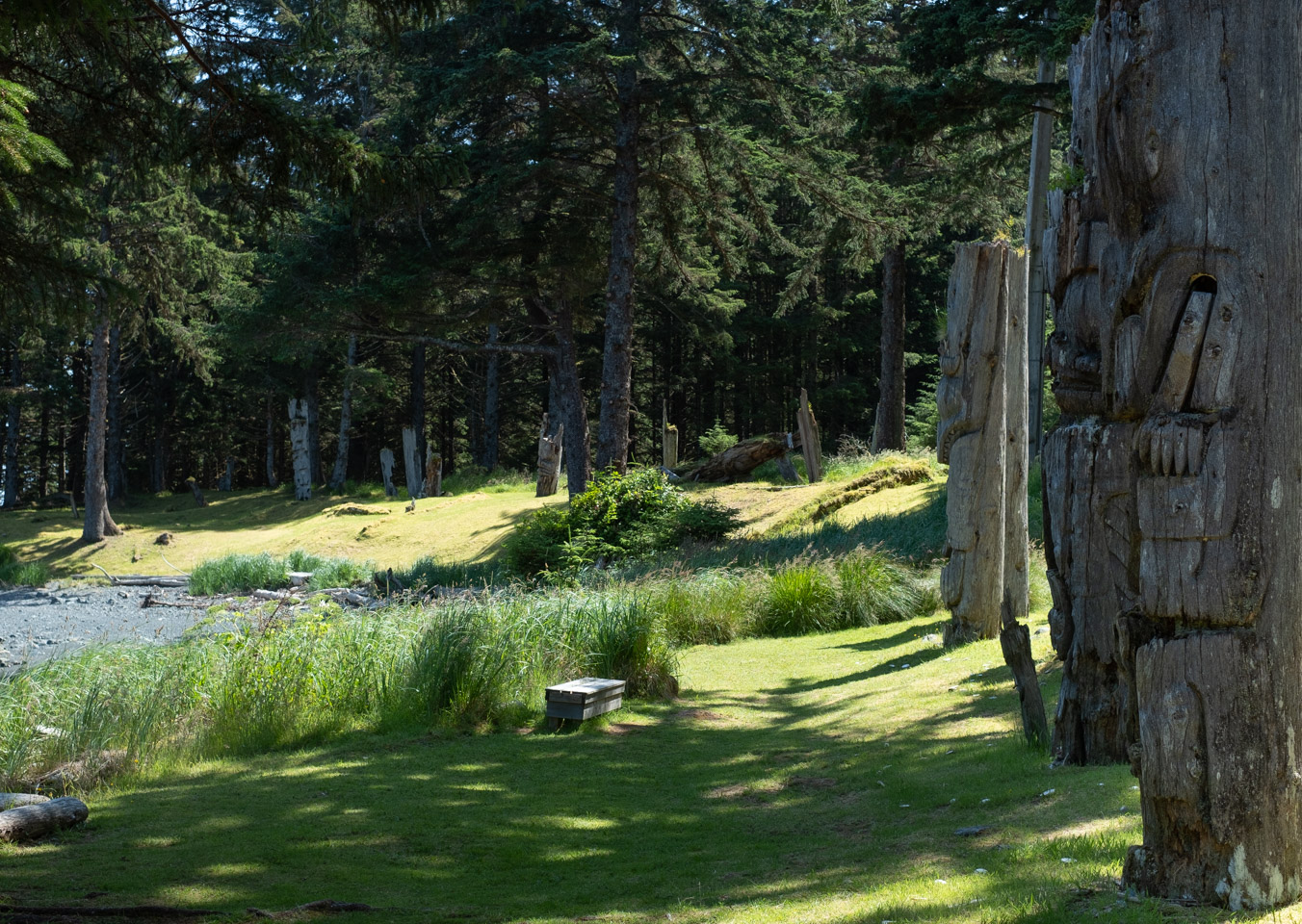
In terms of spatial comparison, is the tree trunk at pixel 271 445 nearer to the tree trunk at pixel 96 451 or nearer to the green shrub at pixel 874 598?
the tree trunk at pixel 96 451

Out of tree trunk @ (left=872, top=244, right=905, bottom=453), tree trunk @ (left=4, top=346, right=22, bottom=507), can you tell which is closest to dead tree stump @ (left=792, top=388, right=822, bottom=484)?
tree trunk @ (left=872, top=244, right=905, bottom=453)

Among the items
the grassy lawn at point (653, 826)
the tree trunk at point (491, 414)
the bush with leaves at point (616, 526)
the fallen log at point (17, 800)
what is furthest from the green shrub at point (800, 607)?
the tree trunk at point (491, 414)

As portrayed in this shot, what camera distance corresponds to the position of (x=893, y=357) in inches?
1008

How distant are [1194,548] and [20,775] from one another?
6.69m

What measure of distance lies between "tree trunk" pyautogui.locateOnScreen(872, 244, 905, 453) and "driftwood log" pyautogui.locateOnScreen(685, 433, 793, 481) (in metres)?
3.25

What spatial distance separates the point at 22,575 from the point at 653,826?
2256cm

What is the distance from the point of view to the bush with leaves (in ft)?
56.5

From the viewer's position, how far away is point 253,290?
25.9 m

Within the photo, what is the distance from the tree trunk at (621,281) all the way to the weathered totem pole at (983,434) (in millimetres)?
10474

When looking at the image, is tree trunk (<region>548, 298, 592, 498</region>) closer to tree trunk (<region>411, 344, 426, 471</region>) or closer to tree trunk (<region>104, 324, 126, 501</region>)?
tree trunk (<region>411, 344, 426, 471</region>)

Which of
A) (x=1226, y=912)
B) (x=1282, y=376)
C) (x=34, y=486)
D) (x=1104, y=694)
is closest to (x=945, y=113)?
(x=1104, y=694)

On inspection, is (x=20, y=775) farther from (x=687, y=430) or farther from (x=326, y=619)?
(x=687, y=430)

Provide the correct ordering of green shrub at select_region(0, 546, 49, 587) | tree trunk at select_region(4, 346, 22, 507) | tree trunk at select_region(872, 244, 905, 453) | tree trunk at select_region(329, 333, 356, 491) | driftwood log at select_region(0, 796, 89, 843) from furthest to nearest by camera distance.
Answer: tree trunk at select_region(4, 346, 22, 507)
tree trunk at select_region(329, 333, 356, 491)
tree trunk at select_region(872, 244, 905, 453)
green shrub at select_region(0, 546, 49, 587)
driftwood log at select_region(0, 796, 89, 843)

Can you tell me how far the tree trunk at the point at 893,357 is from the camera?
25688 millimetres
